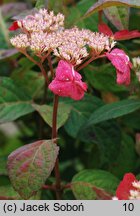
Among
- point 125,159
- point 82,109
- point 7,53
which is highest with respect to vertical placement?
point 7,53

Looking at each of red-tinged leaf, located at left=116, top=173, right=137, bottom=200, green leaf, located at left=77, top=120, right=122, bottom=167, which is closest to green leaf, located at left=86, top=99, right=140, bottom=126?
green leaf, located at left=77, top=120, right=122, bottom=167

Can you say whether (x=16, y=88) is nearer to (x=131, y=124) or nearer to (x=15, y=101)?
(x=15, y=101)

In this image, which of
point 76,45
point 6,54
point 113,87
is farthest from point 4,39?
point 76,45

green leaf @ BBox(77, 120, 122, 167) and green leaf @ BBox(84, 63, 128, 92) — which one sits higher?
green leaf @ BBox(84, 63, 128, 92)

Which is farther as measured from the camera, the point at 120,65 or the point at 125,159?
the point at 125,159

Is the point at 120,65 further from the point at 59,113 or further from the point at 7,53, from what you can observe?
the point at 7,53

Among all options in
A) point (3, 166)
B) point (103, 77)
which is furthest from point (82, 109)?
point (3, 166)

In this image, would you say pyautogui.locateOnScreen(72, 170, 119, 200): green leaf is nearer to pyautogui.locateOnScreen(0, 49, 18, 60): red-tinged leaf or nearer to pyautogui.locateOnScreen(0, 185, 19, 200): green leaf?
pyautogui.locateOnScreen(0, 185, 19, 200): green leaf
